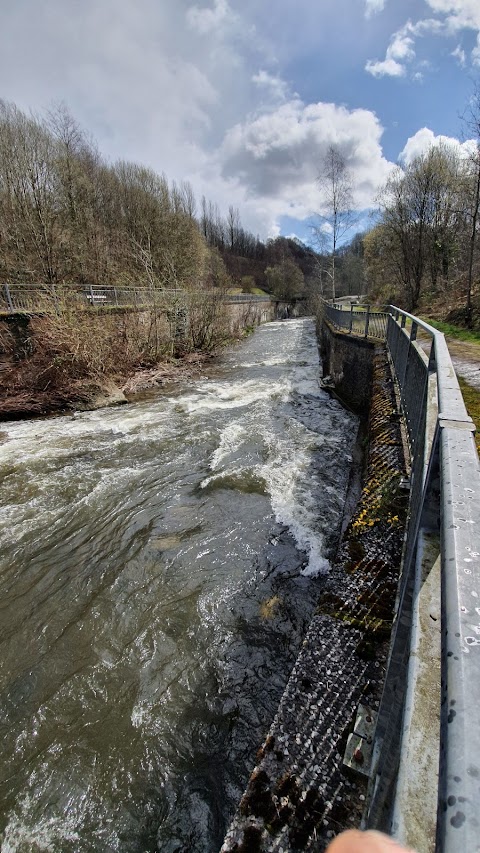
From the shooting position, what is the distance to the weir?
560 mm

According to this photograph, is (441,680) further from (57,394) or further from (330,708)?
(57,394)

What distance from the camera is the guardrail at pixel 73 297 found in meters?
12.5

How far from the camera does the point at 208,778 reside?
9.18 feet

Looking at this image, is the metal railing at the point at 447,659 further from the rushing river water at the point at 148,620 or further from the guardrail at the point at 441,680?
the rushing river water at the point at 148,620

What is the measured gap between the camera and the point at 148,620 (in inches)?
159

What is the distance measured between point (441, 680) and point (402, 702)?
1.00 metres

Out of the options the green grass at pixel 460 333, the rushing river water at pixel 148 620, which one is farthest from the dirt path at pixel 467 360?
the rushing river water at pixel 148 620

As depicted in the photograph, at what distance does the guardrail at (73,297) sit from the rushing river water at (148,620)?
247 inches

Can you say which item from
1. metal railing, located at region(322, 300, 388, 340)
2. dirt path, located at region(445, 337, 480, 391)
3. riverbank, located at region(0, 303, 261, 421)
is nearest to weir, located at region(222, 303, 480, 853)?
dirt path, located at region(445, 337, 480, 391)

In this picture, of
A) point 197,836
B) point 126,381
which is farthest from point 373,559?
point 126,381

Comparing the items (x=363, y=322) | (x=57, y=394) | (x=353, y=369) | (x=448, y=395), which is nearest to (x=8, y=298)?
(x=57, y=394)

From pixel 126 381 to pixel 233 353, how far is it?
28.3 ft

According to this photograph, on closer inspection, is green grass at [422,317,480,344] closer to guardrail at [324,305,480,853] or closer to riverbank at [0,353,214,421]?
riverbank at [0,353,214,421]

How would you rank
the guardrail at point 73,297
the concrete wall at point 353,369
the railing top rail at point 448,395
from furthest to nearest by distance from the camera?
the guardrail at point 73,297 < the concrete wall at point 353,369 < the railing top rail at point 448,395
